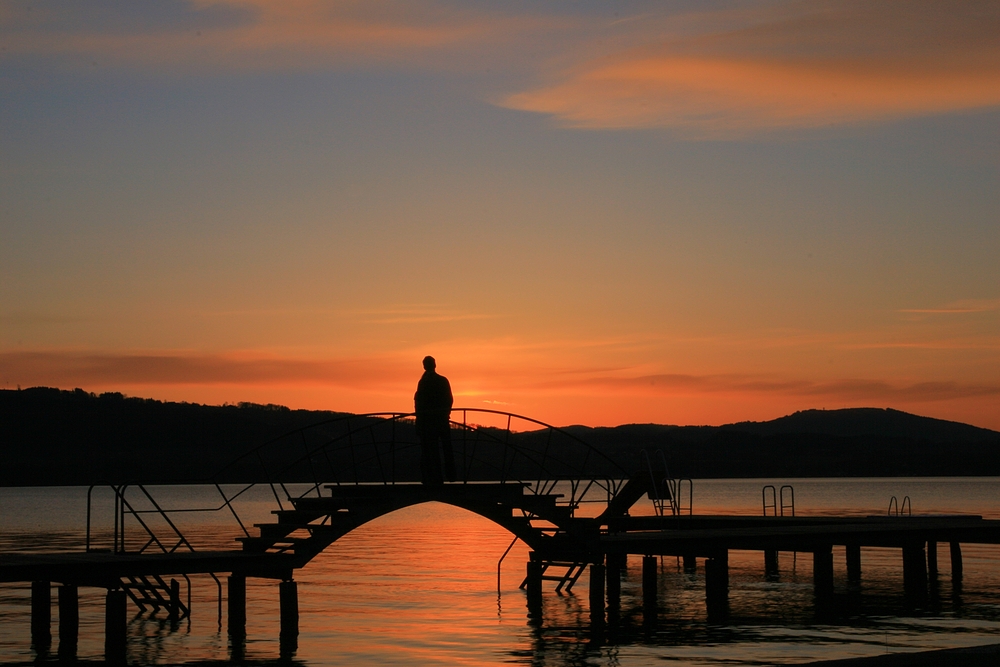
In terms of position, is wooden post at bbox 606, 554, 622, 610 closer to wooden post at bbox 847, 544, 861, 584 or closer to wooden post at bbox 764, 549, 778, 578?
wooden post at bbox 847, 544, 861, 584

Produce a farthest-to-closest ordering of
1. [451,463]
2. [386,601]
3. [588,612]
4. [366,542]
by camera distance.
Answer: [366,542]
[386,601]
[588,612]
[451,463]

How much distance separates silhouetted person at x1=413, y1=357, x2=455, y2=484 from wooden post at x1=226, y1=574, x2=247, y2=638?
190 inches

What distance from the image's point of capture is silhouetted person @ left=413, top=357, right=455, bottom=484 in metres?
25.4

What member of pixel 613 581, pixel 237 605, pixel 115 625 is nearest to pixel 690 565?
pixel 613 581

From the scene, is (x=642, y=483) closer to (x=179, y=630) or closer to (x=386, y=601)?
(x=386, y=601)

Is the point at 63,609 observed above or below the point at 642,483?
below

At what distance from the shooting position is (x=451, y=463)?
26.0 meters

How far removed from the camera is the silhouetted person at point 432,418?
2542 centimetres

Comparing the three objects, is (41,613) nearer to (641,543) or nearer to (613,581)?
(641,543)

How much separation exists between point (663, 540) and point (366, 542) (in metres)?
43.7

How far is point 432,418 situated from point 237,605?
631 centimetres

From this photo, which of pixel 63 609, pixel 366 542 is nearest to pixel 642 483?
pixel 63 609

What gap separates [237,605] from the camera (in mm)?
27531

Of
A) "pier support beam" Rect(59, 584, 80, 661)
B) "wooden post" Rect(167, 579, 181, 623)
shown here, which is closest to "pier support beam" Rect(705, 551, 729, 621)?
"wooden post" Rect(167, 579, 181, 623)
